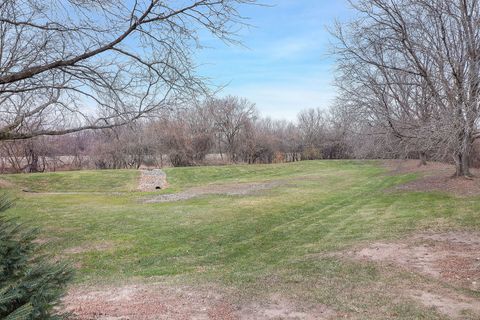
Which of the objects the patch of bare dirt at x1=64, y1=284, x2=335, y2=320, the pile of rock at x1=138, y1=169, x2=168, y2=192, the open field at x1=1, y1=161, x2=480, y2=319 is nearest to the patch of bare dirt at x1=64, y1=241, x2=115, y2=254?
the open field at x1=1, y1=161, x2=480, y2=319

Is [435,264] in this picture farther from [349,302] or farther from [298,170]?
[298,170]

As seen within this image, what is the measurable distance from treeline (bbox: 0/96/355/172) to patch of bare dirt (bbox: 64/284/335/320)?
1011 inches

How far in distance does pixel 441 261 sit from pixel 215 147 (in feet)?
143

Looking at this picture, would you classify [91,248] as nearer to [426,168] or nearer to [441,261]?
[441,261]

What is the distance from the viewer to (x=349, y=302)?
16.6ft

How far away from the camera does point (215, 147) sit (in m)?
49.8

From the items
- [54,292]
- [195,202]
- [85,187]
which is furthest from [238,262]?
[85,187]

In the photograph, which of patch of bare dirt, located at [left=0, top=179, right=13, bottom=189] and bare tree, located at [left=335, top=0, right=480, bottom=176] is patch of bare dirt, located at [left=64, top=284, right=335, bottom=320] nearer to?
bare tree, located at [left=335, top=0, right=480, bottom=176]

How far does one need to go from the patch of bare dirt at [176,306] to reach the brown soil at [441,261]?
1489mm

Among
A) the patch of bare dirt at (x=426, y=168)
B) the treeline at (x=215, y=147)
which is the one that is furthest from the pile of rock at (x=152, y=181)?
the patch of bare dirt at (x=426, y=168)

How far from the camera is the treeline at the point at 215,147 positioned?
36469mm

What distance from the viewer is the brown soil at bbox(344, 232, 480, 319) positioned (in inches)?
195

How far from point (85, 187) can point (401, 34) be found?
2193 cm

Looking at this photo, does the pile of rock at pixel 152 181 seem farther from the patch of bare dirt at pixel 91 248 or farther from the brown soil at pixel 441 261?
the brown soil at pixel 441 261
